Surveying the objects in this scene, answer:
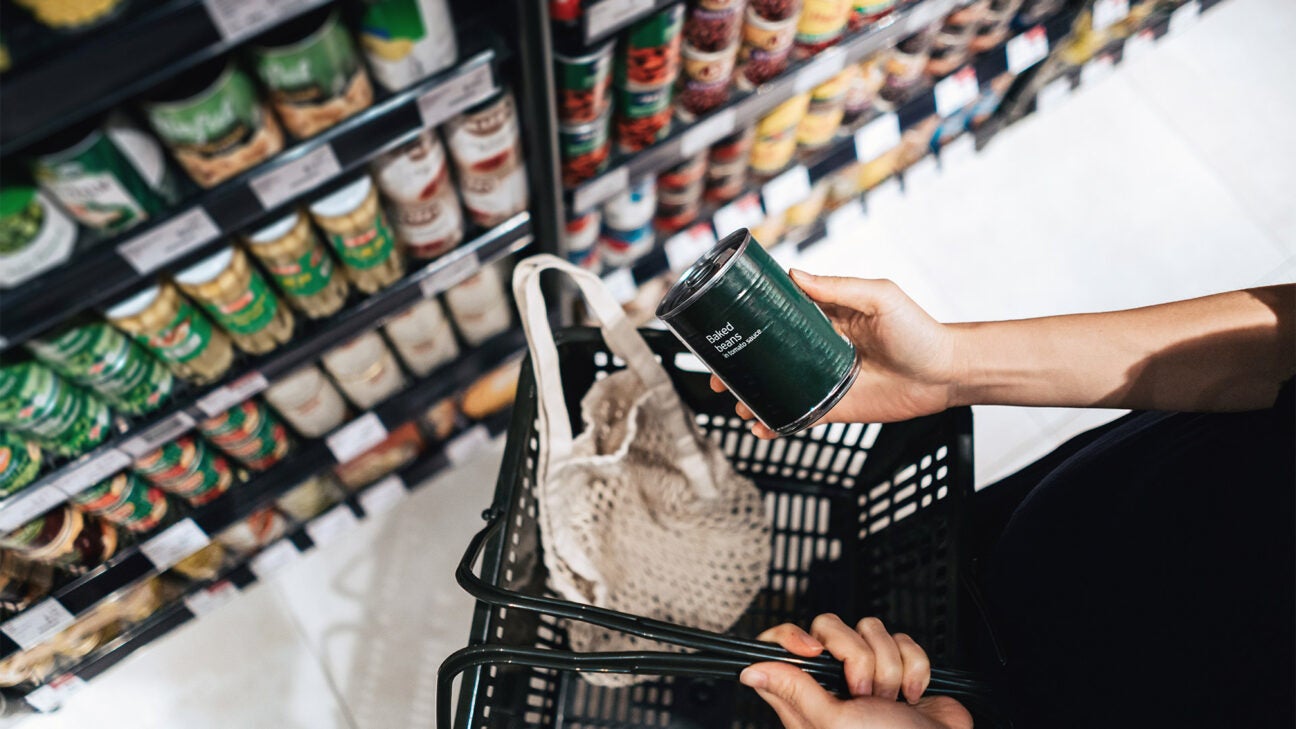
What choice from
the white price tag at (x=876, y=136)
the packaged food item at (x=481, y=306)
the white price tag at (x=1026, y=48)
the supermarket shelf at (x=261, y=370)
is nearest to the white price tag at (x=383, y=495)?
the packaged food item at (x=481, y=306)

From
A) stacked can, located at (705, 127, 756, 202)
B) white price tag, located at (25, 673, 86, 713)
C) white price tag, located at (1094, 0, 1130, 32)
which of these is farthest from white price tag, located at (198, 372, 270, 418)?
white price tag, located at (1094, 0, 1130, 32)

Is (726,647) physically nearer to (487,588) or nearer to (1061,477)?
→ (487,588)

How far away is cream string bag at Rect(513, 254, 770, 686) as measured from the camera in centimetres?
108

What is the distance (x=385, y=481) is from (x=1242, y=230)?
240 centimetres

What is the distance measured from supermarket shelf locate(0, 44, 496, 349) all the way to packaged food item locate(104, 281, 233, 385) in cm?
2

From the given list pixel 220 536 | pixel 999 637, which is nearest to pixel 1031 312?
pixel 999 637

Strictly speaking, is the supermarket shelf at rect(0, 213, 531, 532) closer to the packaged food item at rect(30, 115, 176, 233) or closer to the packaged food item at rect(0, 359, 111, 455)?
the packaged food item at rect(0, 359, 111, 455)

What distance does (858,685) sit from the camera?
828 millimetres

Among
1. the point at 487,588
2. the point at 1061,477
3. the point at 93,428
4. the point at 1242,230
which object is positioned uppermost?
the point at 93,428

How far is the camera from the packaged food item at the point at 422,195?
3.60 feet

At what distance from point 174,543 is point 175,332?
1.86ft

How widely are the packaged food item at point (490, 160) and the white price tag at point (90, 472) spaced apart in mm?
637

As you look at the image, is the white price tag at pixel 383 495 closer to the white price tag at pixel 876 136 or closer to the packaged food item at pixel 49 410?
the packaged food item at pixel 49 410

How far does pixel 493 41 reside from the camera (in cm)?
103
